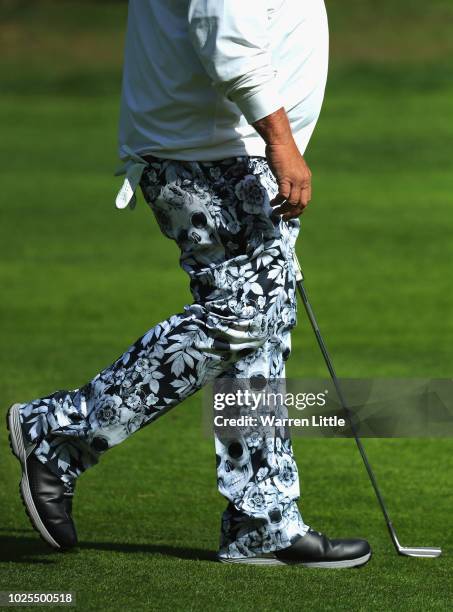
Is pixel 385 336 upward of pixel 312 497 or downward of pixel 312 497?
upward

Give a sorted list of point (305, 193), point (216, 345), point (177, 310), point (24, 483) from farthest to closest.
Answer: point (177, 310)
point (24, 483)
point (216, 345)
point (305, 193)

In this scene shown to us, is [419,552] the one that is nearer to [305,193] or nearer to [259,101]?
[305,193]

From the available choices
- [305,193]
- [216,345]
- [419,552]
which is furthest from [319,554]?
[305,193]

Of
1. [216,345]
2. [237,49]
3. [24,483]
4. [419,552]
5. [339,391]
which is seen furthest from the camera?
[339,391]

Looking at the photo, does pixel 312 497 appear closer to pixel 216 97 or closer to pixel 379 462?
pixel 379 462

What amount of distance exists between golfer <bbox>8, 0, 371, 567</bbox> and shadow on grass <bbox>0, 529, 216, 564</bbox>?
76mm

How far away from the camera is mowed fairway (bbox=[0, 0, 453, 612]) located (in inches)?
147

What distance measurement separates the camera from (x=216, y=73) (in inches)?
144

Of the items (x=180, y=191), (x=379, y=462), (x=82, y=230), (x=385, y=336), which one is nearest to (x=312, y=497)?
(x=379, y=462)

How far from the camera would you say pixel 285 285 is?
3959 millimetres

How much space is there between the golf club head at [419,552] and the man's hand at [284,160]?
101cm

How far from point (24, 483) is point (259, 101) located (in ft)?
3.86

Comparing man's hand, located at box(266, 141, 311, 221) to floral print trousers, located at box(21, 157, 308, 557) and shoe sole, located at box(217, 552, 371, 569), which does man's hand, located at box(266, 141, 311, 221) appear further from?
shoe sole, located at box(217, 552, 371, 569)

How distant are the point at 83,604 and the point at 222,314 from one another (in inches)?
33.8
